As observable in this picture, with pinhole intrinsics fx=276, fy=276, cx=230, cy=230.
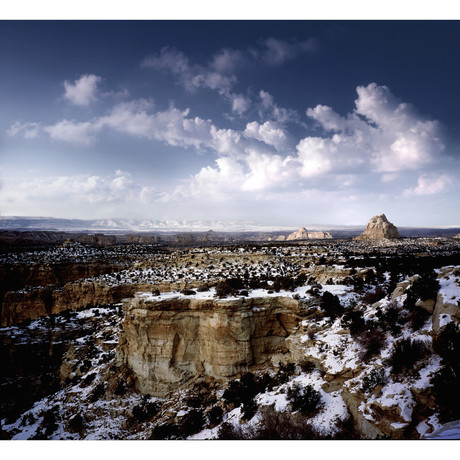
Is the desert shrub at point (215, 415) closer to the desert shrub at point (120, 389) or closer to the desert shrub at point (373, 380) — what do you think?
Answer: the desert shrub at point (373, 380)

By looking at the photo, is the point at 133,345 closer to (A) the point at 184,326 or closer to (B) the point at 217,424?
(A) the point at 184,326

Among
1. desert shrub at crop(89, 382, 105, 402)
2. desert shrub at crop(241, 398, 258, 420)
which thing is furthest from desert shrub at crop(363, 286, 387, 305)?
desert shrub at crop(89, 382, 105, 402)

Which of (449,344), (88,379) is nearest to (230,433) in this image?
(449,344)

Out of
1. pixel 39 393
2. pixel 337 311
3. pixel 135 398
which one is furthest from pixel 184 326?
pixel 39 393

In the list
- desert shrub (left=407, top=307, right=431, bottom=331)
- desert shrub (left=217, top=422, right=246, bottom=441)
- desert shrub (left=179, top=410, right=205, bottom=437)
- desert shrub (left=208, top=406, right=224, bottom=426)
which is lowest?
desert shrub (left=179, top=410, right=205, bottom=437)

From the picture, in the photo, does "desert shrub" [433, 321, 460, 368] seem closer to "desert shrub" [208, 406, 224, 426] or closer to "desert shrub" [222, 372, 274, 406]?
"desert shrub" [222, 372, 274, 406]

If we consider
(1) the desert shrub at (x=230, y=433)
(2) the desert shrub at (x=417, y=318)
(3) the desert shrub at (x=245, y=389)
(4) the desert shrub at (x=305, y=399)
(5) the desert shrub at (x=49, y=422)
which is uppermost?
(2) the desert shrub at (x=417, y=318)

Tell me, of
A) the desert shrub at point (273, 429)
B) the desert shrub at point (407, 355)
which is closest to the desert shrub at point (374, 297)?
the desert shrub at point (407, 355)
